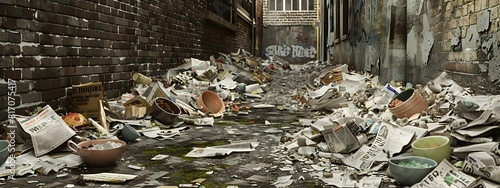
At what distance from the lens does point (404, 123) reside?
10.6 feet

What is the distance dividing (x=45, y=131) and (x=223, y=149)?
124 cm

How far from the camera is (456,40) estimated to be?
13.2ft

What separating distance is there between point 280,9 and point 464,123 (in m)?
20.0

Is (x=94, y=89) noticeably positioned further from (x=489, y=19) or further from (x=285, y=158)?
(x=489, y=19)

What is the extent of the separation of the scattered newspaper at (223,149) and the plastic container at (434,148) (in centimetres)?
120

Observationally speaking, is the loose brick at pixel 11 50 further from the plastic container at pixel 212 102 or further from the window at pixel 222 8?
the window at pixel 222 8

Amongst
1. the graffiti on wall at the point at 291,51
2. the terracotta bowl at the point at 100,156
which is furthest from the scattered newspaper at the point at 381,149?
the graffiti on wall at the point at 291,51

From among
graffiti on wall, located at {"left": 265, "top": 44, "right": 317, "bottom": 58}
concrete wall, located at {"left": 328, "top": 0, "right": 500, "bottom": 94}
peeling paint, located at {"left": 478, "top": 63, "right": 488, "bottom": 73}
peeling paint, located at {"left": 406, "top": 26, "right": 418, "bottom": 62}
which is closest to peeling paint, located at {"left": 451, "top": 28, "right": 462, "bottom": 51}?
concrete wall, located at {"left": 328, "top": 0, "right": 500, "bottom": 94}

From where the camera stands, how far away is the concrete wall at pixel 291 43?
21.9 metres

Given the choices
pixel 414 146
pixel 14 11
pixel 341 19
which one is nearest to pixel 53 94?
pixel 14 11

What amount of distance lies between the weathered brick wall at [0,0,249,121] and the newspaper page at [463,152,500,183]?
3117 millimetres

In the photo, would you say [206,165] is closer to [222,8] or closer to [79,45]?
[79,45]

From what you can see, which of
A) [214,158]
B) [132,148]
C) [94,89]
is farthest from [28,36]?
[214,158]

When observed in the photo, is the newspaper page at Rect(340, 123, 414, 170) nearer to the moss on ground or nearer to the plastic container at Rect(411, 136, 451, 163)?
the plastic container at Rect(411, 136, 451, 163)
